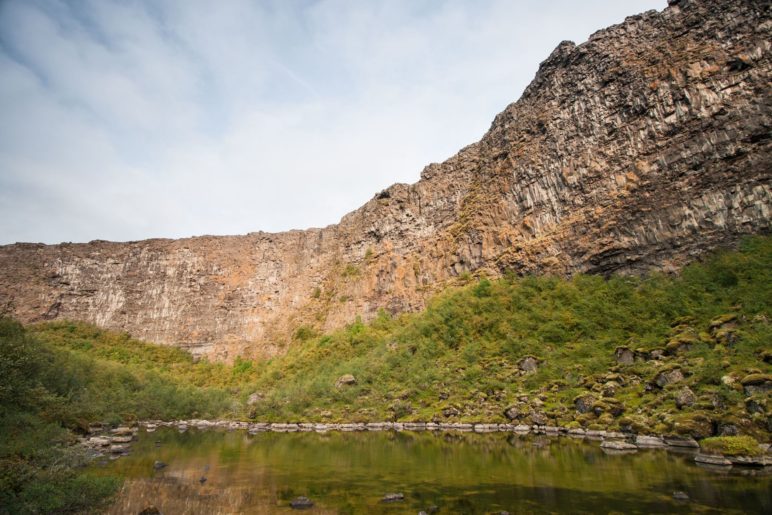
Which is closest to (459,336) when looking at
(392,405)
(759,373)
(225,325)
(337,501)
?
(392,405)

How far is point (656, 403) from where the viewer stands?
20094mm

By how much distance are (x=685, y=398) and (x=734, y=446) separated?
527cm

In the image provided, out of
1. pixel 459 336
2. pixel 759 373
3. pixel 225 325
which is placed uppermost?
pixel 225 325

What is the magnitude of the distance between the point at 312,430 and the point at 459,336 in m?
14.2

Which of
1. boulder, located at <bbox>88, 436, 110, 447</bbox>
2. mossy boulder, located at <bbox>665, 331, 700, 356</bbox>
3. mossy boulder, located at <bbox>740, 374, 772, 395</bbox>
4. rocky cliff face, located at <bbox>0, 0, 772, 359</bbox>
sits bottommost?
boulder, located at <bbox>88, 436, 110, 447</bbox>

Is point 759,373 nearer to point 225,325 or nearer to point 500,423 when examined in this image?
point 500,423

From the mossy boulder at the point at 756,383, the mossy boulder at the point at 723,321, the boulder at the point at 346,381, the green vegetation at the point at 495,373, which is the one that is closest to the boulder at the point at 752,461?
the green vegetation at the point at 495,373

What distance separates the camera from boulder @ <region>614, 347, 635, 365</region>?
83.5ft

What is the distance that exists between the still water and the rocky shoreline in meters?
0.80

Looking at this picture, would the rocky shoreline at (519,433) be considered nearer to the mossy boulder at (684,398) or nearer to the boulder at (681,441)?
the boulder at (681,441)

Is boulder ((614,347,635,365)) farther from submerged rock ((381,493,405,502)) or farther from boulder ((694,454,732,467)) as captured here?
submerged rock ((381,493,405,502))

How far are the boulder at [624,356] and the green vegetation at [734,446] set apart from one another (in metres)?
11.4

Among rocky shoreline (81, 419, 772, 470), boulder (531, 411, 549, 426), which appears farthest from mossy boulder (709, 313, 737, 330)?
boulder (531, 411, 549, 426)

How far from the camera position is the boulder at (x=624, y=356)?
2546cm
